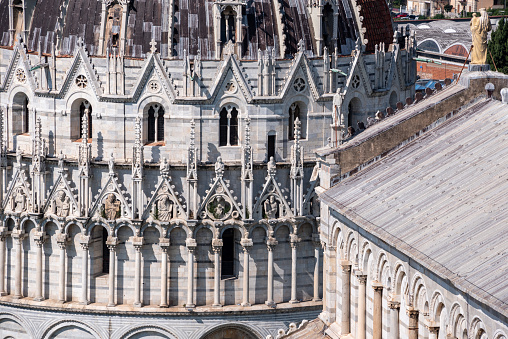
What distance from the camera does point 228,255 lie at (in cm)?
8231

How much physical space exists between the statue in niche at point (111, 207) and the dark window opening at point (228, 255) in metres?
5.35

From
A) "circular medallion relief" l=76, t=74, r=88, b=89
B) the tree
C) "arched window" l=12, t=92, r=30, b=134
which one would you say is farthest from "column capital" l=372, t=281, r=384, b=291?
the tree

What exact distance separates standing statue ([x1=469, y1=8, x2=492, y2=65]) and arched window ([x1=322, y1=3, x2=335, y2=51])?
21725 mm

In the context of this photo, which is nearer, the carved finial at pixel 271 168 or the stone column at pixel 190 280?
the carved finial at pixel 271 168

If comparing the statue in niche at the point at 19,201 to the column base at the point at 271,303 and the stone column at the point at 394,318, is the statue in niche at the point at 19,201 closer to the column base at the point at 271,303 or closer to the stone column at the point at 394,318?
the column base at the point at 271,303

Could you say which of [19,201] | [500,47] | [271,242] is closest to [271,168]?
[271,242]

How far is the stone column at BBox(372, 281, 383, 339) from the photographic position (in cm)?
5679

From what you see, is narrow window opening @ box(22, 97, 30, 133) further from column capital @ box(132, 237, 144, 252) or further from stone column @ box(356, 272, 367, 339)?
stone column @ box(356, 272, 367, 339)

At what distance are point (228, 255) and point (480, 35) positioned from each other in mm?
25155

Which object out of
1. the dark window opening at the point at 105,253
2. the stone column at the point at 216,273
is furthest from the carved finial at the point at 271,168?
the dark window opening at the point at 105,253

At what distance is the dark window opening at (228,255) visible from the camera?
269 ft

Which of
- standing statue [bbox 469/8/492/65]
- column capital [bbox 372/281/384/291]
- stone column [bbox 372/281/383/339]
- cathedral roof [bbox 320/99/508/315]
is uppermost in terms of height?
standing statue [bbox 469/8/492/65]

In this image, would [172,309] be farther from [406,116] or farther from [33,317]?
[406,116]

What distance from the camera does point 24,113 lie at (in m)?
84.2
